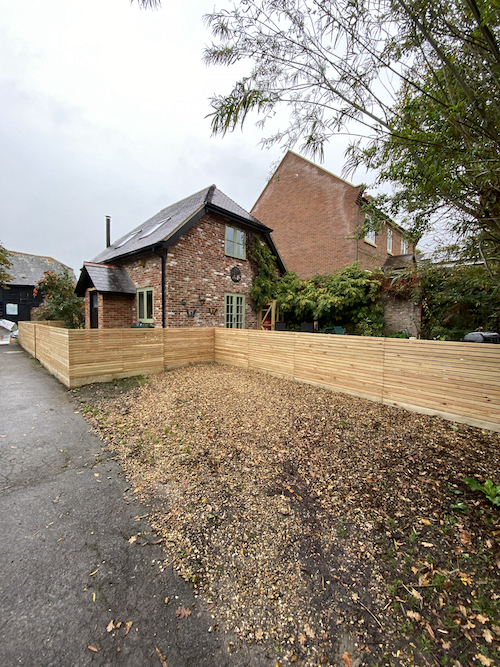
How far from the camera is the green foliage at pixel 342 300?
10.0 m

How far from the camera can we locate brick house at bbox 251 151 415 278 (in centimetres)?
1431

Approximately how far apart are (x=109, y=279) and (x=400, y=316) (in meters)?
11.5

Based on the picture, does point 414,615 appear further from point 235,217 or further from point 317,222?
point 317,222

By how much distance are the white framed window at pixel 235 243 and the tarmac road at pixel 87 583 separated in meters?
9.52

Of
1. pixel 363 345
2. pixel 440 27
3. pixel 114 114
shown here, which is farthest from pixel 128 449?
pixel 114 114

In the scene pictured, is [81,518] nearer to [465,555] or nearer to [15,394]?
[465,555]

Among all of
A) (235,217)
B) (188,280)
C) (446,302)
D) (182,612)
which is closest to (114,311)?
(188,280)

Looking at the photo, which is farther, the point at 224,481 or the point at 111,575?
the point at 224,481

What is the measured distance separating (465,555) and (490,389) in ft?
9.57

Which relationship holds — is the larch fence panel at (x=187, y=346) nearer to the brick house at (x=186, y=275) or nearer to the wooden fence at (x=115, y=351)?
the wooden fence at (x=115, y=351)

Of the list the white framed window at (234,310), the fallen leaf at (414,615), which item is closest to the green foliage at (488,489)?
the fallen leaf at (414,615)

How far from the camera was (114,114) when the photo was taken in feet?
20.8

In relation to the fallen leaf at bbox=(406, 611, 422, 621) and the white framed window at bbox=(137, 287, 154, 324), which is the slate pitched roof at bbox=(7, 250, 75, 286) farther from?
the fallen leaf at bbox=(406, 611, 422, 621)

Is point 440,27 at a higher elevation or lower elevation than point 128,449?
higher
